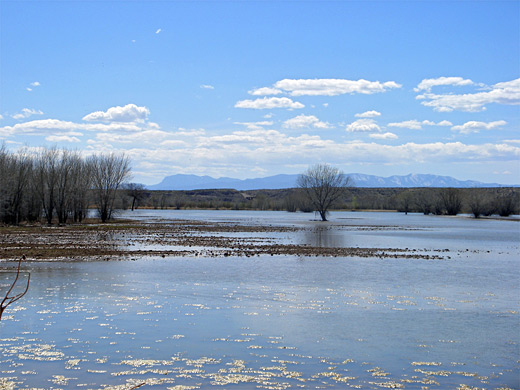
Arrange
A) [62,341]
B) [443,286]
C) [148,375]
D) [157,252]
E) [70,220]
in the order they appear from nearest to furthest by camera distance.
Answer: [148,375] < [62,341] < [443,286] < [157,252] < [70,220]

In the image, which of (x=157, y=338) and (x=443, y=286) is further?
(x=443, y=286)

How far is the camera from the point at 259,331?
1227cm

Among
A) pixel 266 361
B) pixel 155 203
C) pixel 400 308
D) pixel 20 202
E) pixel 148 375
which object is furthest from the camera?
pixel 155 203

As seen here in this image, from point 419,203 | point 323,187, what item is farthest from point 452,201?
point 323,187

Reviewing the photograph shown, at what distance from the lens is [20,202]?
63781mm

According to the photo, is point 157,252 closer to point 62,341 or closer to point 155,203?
point 62,341

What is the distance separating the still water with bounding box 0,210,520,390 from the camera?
9102 millimetres

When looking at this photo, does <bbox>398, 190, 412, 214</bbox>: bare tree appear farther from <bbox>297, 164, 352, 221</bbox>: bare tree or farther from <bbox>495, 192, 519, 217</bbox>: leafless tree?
<bbox>297, 164, 352, 221</bbox>: bare tree

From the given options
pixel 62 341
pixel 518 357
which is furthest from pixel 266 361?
pixel 518 357

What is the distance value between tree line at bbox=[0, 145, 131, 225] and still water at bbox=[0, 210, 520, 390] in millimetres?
44563

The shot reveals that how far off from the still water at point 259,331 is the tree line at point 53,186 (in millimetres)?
44563

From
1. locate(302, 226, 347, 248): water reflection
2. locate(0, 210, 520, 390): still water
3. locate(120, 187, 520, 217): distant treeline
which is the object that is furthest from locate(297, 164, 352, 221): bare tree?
locate(0, 210, 520, 390): still water

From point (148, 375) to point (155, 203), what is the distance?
577 ft

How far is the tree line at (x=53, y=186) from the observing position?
61656 millimetres
